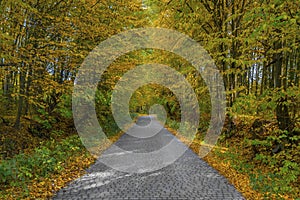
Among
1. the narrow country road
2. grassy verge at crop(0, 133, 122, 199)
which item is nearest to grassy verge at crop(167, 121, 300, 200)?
the narrow country road

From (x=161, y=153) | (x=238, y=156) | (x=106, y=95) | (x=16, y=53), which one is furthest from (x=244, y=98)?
(x=106, y=95)

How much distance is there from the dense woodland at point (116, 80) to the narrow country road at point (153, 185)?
0.52 metres

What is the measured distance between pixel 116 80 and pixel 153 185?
7917 millimetres

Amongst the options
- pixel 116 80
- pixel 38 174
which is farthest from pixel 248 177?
pixel 116 80

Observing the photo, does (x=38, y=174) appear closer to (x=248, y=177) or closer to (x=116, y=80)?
(x=248, y=177)

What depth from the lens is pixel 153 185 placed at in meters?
6.64

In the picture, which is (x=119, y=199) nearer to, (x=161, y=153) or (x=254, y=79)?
(x=161, y=153)

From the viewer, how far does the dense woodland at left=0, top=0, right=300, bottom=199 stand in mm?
6191

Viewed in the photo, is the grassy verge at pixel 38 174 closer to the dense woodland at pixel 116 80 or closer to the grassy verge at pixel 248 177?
the dense woodland at pixel 116 80

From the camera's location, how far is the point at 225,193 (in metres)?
6.07

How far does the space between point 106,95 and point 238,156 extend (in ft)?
29.5

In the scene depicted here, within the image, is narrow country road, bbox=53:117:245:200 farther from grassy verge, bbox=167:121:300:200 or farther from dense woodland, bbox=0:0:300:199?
dense woodland, bbox=0:0:300:199

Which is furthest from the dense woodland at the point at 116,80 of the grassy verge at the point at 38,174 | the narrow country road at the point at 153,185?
the narrow country road at the point at 153,185

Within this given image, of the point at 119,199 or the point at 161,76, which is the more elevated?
the point at 161,76
